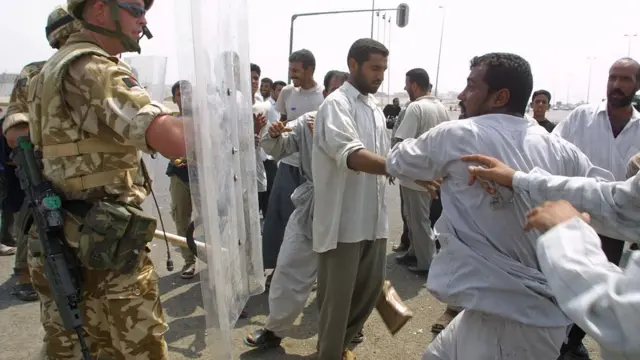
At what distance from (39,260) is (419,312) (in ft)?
9.19

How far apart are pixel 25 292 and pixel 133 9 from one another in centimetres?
307

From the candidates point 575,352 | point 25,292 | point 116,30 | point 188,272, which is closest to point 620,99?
point 575,352

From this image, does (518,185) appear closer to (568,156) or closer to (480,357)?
(568,156)

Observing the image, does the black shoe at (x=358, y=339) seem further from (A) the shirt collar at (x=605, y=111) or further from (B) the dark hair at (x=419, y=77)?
(B) the dark hair at (x=419, y=77)

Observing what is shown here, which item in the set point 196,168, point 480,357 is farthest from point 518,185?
point 196,168

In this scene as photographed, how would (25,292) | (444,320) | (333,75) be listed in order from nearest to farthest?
(444,320)
(25,292)
(333,75)

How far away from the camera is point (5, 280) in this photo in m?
4.25

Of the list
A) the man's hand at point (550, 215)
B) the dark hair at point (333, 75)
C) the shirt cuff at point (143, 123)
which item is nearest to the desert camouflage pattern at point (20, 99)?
the shirt cuff at point (143, 123)

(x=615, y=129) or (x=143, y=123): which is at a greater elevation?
(x=143, y=123)

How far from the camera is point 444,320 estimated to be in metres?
3.50

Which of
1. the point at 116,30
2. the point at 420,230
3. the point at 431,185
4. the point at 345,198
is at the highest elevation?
the point at 116,30

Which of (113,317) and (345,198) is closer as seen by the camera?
(113,317)

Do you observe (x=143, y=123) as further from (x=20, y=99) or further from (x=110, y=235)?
(x=20, y=99)

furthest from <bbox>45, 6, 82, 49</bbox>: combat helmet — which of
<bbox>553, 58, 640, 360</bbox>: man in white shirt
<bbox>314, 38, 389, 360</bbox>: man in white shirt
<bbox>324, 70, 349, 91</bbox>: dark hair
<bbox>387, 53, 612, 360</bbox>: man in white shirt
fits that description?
<bbox>553, 58, 640, 360</bbox>: man in white shirt
